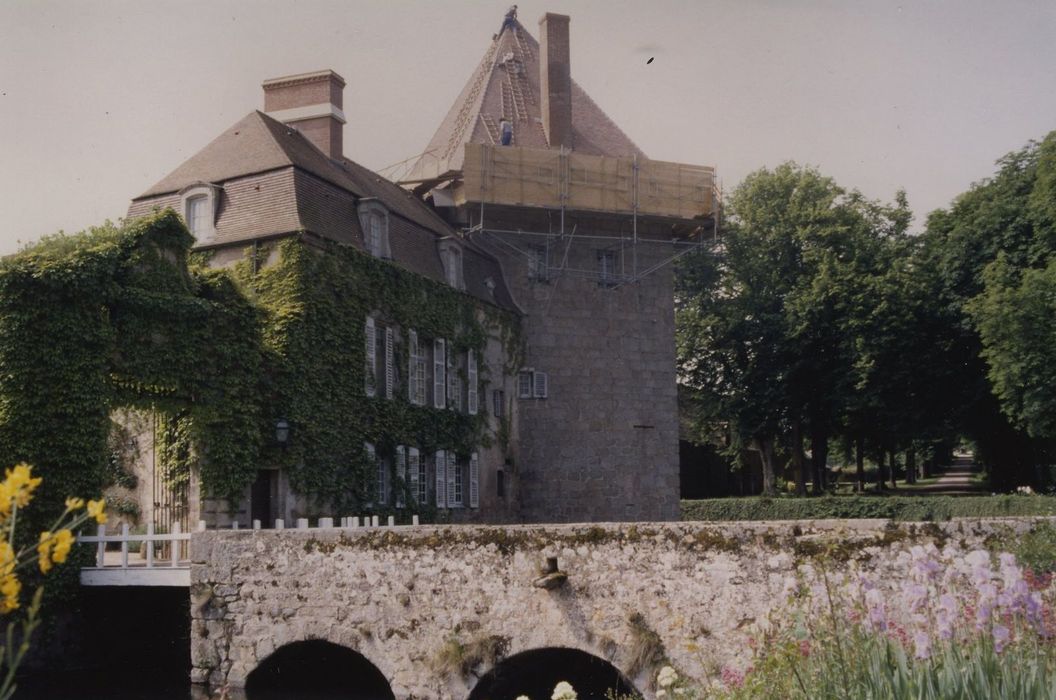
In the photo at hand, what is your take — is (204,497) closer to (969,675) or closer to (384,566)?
(384,566)

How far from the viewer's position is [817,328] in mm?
35938

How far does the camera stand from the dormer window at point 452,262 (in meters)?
26.7

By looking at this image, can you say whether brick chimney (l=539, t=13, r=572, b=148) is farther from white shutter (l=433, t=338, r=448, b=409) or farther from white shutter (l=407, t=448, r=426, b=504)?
white shutter (l=407, t=448, r=426, b=504)

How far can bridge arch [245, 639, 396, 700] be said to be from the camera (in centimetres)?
1555

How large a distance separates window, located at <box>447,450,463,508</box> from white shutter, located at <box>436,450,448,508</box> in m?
0.21

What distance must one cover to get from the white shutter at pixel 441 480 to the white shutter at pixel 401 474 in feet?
5.03

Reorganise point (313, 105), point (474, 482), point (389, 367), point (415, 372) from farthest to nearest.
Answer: point (313, 105) → point (474, 482) → point (415, 372) → point (389, 367)

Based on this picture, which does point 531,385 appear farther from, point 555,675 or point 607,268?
point 555,675

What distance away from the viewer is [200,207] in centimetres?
2312

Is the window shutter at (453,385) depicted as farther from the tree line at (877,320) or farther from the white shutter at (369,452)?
the tree line at (877,320)

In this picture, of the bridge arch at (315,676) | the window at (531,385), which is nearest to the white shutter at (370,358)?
the bridge arch at (315,676)

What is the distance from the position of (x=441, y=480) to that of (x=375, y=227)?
5683 millimetres

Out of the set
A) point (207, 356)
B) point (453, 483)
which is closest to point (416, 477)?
point (453, 483)

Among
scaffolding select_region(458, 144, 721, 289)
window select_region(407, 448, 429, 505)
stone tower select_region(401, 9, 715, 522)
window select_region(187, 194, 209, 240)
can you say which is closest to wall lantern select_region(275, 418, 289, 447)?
window select_region(407, 448, 429, 505)
